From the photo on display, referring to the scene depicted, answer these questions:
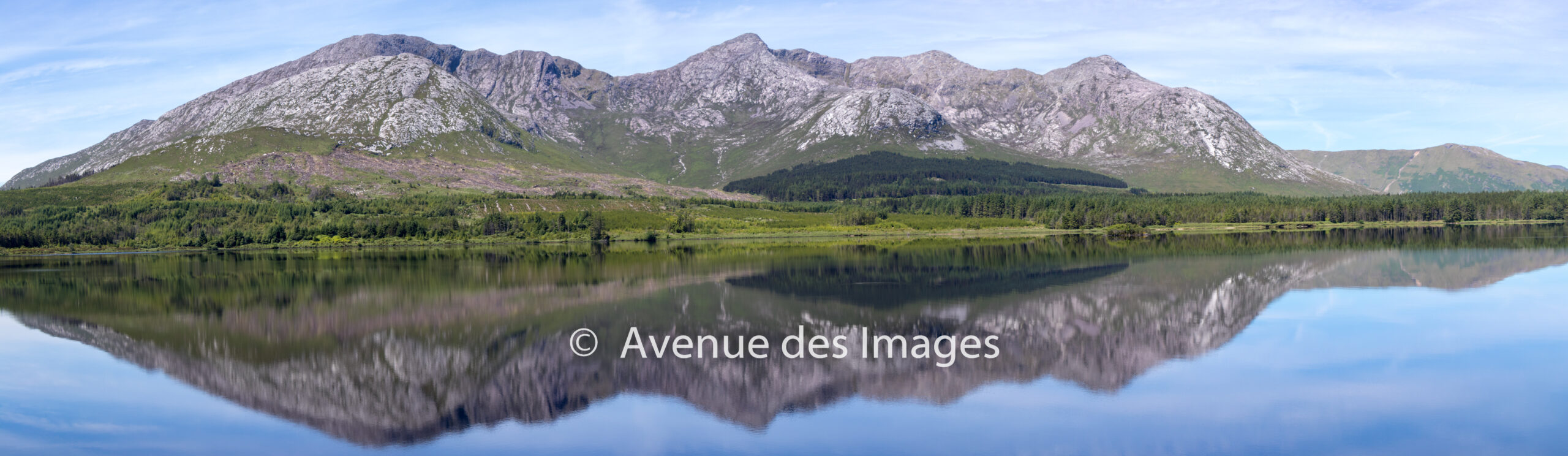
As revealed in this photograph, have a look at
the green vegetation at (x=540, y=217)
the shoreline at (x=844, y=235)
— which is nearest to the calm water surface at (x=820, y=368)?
the shoreline at (x=844, y=235)

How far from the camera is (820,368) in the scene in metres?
25.8

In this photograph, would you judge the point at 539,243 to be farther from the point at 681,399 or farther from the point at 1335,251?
the point at 681,399

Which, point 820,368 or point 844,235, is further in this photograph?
point 844,235

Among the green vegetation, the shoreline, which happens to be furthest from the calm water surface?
the green vegetation

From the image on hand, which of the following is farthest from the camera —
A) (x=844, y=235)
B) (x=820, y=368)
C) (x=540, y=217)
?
(x=540, y=217)

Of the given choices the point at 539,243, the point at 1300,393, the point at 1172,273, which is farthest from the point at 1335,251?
the point at 539,243

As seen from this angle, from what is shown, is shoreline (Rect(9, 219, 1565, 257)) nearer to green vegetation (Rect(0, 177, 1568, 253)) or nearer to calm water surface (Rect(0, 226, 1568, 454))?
green vegetation (Rect(0, 177, 1568, 253))

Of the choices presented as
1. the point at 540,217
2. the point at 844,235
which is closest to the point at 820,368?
the point at 844,235

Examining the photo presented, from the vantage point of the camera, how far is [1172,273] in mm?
54344

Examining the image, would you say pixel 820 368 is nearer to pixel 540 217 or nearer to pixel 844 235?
pixel 844 235

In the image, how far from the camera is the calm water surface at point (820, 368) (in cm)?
1914

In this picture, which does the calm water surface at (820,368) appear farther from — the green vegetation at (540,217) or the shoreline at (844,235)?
the green vegetation at (540,217)

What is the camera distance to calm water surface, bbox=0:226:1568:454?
19.1 metres

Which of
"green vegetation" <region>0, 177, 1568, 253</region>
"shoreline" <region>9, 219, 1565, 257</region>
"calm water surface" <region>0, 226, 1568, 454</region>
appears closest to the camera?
"calm water surface" <region>0, 226, 1568, 454</region>
